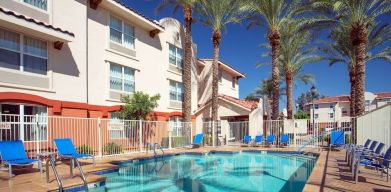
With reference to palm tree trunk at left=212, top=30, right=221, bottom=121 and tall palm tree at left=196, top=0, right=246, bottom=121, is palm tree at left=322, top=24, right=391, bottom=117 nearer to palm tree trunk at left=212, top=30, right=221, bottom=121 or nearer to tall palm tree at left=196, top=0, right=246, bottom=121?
tall palm tree at left=196, top=0, right=246, bottom=121

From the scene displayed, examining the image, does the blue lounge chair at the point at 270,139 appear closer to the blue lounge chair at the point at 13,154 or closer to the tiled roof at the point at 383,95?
the blue lounge chair at the point at 13,154

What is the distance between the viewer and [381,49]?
75.5ft

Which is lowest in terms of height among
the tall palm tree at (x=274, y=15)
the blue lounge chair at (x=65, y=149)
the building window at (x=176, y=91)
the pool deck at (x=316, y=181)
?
the pool deck at (x=316, y=181)

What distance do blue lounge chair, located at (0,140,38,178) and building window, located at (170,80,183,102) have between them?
16037 mm

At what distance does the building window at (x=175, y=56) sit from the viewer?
25.8 meters

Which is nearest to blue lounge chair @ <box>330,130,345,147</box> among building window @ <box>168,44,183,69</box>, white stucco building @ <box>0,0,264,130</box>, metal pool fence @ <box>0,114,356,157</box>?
metal pool fence @ <box>0,114,356,157</box>

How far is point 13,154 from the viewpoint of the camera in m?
9.77

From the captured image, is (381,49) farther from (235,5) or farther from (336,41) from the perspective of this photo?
(235,5)

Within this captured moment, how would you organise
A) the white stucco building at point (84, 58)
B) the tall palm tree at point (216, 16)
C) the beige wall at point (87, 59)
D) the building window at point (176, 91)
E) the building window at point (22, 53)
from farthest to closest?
the building window at point (176, 91), the tall palm tree at point (216, 16), the beige wall at point (87, 59), the white stucco building at point (84, 58), the building window at point (22, 53)

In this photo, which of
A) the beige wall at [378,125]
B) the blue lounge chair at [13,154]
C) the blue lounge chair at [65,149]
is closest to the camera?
the blue lounge chair at [13,154]

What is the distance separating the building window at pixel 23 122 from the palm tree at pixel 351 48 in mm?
18079


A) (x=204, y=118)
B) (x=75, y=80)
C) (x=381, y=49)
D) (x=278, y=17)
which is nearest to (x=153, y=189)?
(x=75, y=80)

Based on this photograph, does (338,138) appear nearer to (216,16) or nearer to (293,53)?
(293,53)

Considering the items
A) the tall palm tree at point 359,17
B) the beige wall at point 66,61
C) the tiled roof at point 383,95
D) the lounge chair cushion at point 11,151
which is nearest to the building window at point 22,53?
the beige wall at point 66,61
